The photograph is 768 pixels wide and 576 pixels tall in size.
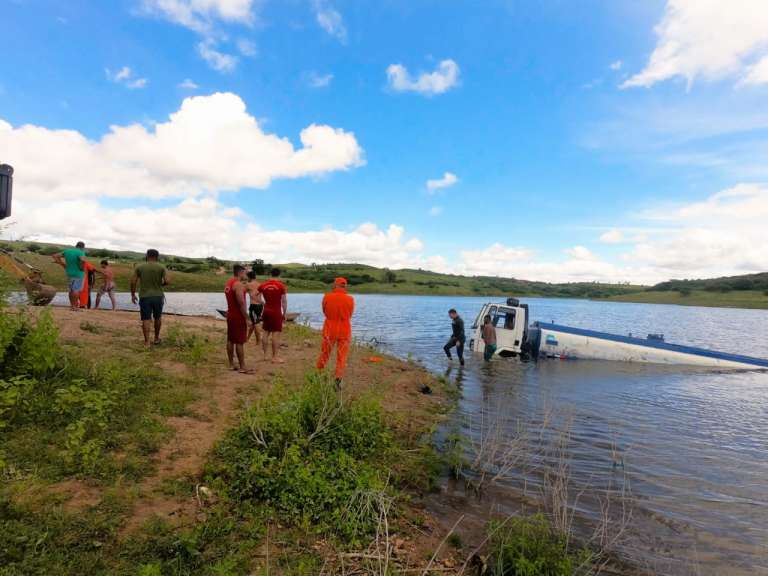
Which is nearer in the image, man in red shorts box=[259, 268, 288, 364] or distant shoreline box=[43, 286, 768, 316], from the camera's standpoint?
man in red shorts box=[259, 268, 288, 364]

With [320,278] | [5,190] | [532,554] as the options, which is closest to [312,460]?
[532,554]

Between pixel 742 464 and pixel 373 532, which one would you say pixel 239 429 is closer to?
pixel 373 532

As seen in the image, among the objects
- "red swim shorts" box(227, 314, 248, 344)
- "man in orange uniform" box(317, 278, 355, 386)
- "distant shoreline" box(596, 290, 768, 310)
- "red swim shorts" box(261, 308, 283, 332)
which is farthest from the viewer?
"distant shoreline" box(596, 290, 768, 310)

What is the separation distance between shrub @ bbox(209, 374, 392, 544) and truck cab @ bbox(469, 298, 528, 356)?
548 inches

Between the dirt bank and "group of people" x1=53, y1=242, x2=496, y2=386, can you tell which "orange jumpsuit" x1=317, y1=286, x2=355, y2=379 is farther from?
the dirt bank

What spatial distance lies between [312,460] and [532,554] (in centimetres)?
264

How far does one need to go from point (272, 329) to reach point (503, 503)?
6605 mm

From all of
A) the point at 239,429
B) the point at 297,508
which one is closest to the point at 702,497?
the point at 297,508

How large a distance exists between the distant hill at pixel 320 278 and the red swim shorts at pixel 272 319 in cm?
122

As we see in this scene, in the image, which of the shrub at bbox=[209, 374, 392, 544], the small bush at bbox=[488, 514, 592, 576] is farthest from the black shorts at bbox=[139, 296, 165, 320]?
the small bush at bbox=[488, 514, 592, 576]

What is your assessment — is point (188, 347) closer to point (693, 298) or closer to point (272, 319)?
point (272, 319)

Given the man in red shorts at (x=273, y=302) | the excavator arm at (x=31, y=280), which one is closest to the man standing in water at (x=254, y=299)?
the man in red shorts at (x=273, y=302)

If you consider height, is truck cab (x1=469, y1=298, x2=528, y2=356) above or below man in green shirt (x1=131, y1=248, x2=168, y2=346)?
below

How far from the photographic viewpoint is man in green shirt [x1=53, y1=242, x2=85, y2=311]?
42.1ft
